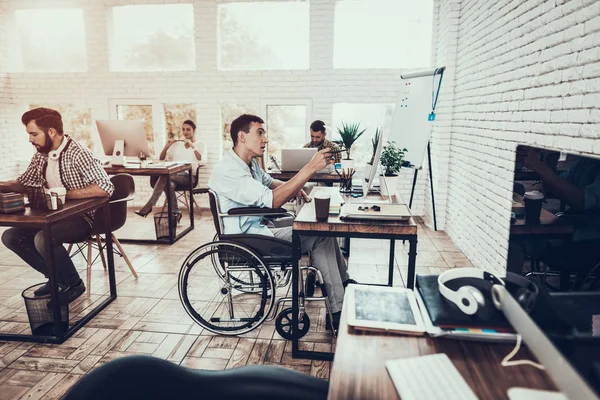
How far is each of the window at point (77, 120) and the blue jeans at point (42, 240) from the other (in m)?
3.61

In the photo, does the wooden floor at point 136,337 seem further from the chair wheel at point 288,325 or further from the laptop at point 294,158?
the laptop at point 294,158

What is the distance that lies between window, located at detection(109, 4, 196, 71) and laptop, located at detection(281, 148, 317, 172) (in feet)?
8.20

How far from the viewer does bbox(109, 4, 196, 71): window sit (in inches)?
228

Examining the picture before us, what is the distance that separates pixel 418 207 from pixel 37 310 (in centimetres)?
453

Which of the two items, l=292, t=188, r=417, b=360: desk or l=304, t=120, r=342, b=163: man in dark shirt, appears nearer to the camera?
l=292, t=188, r=417, b=360: desk

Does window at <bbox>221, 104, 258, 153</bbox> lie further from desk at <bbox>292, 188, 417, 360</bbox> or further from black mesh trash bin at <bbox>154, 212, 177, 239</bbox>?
desk at <bbox>292, 188, 417, 360</bbox>

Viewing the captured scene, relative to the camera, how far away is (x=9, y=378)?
212 centimetres

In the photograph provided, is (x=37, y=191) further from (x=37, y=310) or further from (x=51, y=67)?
(x=51, y=67)

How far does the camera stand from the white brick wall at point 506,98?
6.91 feet

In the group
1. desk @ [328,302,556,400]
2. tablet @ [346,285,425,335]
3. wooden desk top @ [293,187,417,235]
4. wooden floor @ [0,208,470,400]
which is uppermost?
wooden desk top @ [293,187,417,235]

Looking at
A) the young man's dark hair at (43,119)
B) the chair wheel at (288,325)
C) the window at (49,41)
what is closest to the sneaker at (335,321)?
the chair wheel at (288,325)

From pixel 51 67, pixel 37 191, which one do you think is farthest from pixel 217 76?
pixel 37 191

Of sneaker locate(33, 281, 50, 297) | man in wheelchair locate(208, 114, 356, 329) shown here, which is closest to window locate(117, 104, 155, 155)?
sneaker locate(33, 281, 50, 297)

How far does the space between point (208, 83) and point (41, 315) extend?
395cm
